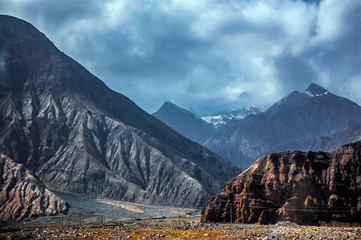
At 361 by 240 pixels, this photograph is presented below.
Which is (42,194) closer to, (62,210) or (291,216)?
(62,210)

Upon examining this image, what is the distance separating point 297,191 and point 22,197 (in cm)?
12077

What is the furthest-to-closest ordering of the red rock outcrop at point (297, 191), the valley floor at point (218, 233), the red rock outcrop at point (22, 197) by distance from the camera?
the red rock outcrop at point (22, 197), the red rock outcrop at point (297, 191), the valley floor at point (218, 233)

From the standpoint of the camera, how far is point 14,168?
163 m

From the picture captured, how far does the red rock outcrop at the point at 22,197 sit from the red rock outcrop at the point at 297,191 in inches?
3233

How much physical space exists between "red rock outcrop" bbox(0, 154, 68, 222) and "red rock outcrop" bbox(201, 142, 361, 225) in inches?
3233

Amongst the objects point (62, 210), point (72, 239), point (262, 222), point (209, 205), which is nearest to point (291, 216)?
point (262, 222)

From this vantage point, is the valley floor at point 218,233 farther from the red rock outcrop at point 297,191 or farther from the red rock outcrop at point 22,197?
the red rock outcrop at point 22,197

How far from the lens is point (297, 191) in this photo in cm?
9425

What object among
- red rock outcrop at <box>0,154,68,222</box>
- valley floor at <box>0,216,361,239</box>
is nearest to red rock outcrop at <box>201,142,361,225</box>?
valley floor at <box>0,216,361,239</box>

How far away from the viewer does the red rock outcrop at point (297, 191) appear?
8771cm

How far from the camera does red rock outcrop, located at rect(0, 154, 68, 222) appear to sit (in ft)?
462

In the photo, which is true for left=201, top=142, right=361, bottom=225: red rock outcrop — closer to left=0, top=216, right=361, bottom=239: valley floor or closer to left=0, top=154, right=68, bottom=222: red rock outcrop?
left=0, top=216, right=361, bottom=239: valley floor

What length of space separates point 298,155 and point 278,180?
34.9ft

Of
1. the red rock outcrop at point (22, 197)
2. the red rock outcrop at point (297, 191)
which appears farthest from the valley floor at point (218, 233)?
the red rock outcrop at point (22, 197)
